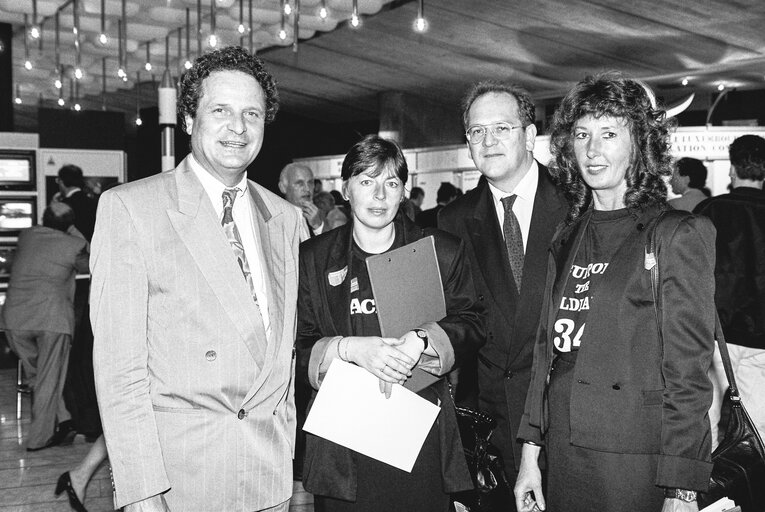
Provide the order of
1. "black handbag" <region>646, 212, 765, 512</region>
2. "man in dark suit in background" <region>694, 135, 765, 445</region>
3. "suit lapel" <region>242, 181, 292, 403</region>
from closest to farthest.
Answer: "suit lapel" <region>242, 181, 292, 403</region> → "black handbag" <region>646, 212, 765, 512</region> → "man in dark suit in background" <region>694, 135, 765, 445</region>

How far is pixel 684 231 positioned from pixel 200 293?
1.26 m

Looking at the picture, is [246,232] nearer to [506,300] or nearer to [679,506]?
[506,300]

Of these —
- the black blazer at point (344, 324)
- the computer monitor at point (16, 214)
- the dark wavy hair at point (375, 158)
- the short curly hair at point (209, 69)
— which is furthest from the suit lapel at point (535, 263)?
the computer monitor at point (16, 214)

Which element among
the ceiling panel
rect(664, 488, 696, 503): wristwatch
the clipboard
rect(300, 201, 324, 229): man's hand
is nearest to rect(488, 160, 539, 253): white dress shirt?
the clipboard

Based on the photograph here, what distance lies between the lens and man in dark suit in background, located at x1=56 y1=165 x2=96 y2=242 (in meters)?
6.60

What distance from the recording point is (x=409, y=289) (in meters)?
2.37

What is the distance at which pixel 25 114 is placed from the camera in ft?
79.6

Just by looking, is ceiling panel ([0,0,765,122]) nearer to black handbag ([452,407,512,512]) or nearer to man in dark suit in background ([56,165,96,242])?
man in dark suit in background ([56,165,96,242])

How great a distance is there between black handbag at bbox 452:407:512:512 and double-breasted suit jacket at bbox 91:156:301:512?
30.6 inches

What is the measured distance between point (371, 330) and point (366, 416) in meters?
0.29

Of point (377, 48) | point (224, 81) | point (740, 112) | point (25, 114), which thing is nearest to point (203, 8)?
point (377, 48)

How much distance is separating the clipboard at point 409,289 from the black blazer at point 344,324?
0.06 metres

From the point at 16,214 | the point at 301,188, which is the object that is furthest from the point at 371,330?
the point at 16,214

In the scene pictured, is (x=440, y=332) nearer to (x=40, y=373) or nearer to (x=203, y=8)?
(x=40, y=373)
